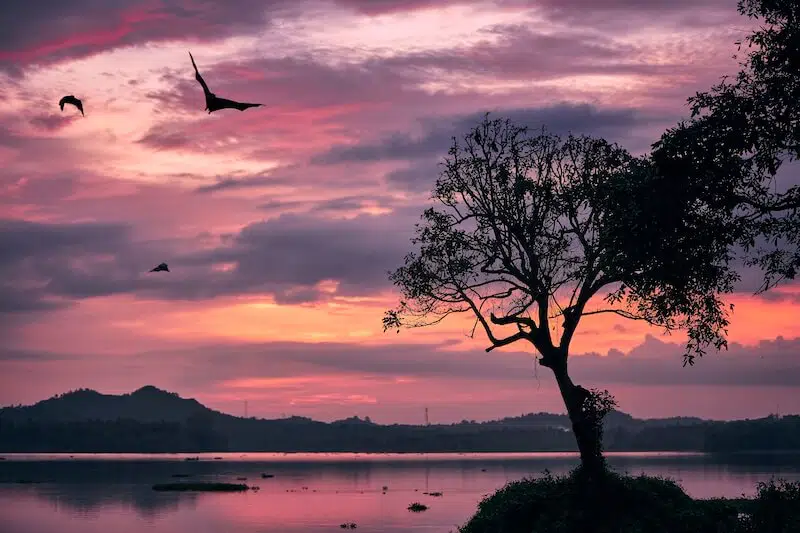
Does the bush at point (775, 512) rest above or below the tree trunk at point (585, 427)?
below

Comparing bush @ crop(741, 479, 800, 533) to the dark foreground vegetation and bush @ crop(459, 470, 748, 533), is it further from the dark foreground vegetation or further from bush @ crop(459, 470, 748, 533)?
bush @ crop(459, 470, 748, 533)

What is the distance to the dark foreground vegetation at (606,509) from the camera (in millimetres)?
48125

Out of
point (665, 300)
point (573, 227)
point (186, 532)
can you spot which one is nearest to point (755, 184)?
point (665, 300)

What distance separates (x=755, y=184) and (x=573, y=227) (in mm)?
14825

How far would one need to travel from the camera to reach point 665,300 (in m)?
44.5

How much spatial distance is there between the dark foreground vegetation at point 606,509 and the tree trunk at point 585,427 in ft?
2.27

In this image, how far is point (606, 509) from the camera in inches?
1961

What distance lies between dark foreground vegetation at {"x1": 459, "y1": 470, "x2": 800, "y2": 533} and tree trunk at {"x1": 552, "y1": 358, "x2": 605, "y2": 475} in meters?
0.69

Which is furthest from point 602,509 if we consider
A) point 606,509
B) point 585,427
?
point 585,427

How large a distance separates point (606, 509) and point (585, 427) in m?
4.41

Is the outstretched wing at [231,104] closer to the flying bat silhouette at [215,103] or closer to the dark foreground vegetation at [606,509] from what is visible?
the flying bat silhouette at [215,103]

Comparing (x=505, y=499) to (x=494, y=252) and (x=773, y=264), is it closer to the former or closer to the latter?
(x=494, y=252)

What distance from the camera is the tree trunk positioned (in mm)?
51750

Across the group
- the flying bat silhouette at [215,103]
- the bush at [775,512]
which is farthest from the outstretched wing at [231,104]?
the bush at [775,512]
